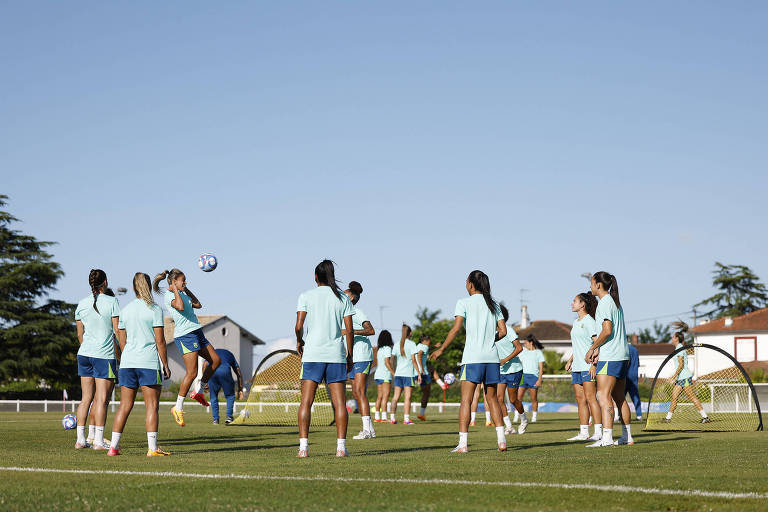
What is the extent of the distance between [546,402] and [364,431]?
105ft

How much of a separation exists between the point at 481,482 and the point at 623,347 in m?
5.82

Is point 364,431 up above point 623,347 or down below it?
below

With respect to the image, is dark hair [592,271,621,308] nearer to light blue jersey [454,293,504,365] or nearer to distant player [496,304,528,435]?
light blue jersey [454,293,504,365]

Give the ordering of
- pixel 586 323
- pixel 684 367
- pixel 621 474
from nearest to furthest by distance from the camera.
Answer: pixel 621 474 < pixel 586 323 < pixel 684 367

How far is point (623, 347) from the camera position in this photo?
41.7 ft

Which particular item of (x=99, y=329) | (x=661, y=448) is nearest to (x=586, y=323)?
(x=661, y=448)

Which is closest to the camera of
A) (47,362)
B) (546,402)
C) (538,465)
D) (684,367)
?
(538,465)

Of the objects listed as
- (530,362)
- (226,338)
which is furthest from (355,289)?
(226,338)

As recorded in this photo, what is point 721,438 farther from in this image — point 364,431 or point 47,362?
point 47,362

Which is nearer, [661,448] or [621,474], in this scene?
[621,474]

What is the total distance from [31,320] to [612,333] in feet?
166

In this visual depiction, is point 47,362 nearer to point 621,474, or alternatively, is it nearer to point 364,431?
point 364,431

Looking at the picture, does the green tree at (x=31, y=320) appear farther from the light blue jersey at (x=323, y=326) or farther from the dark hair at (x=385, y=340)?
the light blue jersey at (x=323, y=326)

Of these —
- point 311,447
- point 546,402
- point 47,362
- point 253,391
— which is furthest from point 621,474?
point 47,362
